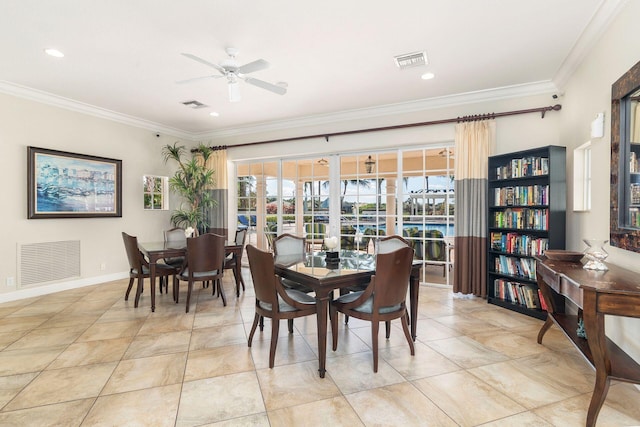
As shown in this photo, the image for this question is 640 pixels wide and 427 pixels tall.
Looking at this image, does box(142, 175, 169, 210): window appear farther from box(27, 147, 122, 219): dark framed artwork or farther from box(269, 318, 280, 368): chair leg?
box(269, 318, 280, 368): chair leg

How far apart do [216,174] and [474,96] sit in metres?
4.82

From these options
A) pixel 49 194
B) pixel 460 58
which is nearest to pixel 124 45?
pixel 49 194

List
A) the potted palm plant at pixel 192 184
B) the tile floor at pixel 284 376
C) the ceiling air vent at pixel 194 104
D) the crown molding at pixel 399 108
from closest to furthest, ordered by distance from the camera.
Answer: the tile floor at pixel 284 376 → the crown molding at pixel 399 108 → the ceiling air vent at pixel 194 104 → the potted palm plant at pixel 192 184

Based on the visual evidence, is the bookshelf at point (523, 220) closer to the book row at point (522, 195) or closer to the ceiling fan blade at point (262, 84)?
the book row at point (522, 195)

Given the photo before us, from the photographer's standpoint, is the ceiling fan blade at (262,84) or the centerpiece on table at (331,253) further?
the ceiling fan blade at (262,84)

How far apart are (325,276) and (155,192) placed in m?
4.93

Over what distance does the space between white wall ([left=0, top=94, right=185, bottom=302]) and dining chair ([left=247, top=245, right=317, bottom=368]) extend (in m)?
3.85

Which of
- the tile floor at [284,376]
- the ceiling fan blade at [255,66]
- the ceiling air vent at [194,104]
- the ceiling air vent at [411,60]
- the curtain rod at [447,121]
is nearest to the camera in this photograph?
the tile floor at [284,376]

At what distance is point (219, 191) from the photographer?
6.59m

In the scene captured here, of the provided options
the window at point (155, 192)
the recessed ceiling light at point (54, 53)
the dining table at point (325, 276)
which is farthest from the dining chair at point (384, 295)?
the window at point (155, 192)

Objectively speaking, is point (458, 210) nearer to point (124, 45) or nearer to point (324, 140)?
point (324, 140)

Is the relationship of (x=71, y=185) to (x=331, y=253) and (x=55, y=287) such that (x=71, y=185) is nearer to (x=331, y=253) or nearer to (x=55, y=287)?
(x=55, y=287)

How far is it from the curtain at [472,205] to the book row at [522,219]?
27cm

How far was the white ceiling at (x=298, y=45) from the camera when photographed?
8.66 ft
